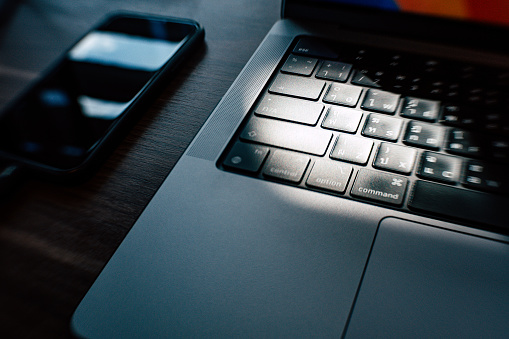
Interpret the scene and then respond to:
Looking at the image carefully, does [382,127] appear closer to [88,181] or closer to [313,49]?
[313,49]

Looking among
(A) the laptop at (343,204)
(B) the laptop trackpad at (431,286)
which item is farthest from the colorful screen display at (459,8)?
(B) the laptop trackpad at (431,286)

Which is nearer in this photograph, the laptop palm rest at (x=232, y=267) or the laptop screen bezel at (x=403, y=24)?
the laptop palm rest at (x=232, y=267)

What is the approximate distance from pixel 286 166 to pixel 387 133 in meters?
0.09

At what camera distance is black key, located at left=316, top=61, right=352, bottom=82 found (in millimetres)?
358

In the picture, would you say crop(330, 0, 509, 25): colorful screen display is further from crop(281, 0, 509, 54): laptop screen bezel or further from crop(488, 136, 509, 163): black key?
crop(488, 136, 509, 163): black key

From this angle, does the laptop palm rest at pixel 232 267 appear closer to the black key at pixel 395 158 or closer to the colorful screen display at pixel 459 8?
the black key at pixel 395 158

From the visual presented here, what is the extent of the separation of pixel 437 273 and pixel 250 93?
0.21 metres

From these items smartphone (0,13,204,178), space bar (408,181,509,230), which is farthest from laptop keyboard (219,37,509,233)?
smartphone (0,13,204,178)

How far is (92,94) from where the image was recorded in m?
0.36

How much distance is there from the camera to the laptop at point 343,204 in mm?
228

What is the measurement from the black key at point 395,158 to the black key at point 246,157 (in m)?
0.08

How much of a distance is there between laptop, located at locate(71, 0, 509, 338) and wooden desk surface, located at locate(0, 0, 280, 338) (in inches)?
1.0

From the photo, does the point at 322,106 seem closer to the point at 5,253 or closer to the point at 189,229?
Answer: the point at 189,229

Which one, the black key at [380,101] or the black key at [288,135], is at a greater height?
the black key at [380,101]
